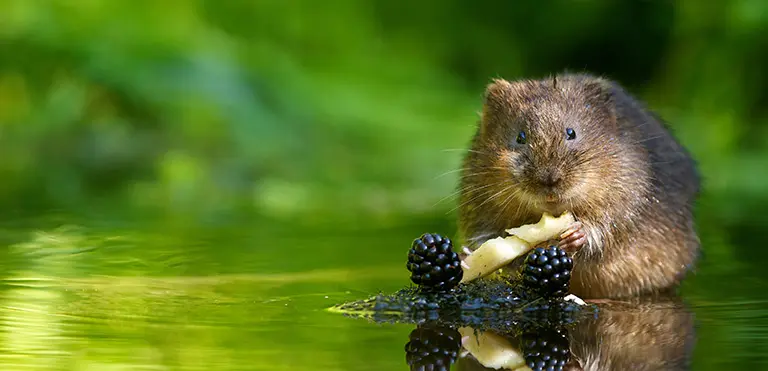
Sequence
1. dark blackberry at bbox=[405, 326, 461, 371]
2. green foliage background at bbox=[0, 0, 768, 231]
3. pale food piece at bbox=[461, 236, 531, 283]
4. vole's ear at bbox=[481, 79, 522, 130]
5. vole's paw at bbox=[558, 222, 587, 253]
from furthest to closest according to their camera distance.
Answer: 1. green foliage background at bbox=[0, 0, 768, 231]
2. vole's ear at bbox=[481, 79, 522, 130]
3. vole's paw at bbox=[558, 222, 587, 253]
4. pale food piece at bbox=[461, 236, 531, 283]
5. dark blackberry at bbox=[405, 326, 461, 371]

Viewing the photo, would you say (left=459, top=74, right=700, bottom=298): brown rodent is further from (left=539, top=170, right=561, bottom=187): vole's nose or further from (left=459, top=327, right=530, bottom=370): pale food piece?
(left=459, top=327, right=530, bottom=370): pale food piece

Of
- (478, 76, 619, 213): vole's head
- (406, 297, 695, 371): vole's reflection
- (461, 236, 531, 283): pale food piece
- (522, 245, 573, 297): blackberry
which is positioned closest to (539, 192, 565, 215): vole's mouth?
(478, 76, 619, 213): vole's head

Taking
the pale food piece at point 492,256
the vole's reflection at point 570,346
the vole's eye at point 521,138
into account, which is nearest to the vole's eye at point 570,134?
the vole's eye at point 521,138

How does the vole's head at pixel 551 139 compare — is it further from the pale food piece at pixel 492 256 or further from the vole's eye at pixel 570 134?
the pale food piece at pixel 492 256

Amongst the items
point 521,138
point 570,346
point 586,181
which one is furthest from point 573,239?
point 570,346

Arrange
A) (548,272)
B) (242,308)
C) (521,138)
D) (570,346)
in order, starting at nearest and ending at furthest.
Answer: (570,346), (548,272), (242,308), (521,138)

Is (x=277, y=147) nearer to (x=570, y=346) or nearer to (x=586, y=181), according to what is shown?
(x=586, y=181)
